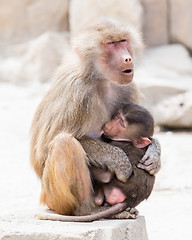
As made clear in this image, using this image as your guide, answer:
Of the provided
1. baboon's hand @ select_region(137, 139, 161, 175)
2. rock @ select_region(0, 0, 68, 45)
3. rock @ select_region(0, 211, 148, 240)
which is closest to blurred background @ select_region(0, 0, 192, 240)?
rock @ select_region(0, 0, 68, 45)

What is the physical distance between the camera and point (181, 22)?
394 inches

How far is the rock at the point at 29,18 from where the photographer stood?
35.0 feet

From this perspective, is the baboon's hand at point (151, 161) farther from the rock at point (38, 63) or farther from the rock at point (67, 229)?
the rock at point (38, 63)

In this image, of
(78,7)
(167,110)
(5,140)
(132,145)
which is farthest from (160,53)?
(132,145)

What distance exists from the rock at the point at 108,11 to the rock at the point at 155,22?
32 centimetres

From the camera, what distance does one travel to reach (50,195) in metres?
2.99

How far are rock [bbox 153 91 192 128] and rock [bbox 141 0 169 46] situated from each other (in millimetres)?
2600

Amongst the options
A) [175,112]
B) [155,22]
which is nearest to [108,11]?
[155,22]

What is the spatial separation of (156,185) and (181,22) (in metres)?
5.70

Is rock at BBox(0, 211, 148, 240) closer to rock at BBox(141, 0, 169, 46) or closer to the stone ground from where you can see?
the stone ground

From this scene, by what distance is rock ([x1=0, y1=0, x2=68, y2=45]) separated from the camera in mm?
10672

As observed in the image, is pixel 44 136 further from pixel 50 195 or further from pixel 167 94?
pixel 167 94

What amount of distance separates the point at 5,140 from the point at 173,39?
4.67 meters

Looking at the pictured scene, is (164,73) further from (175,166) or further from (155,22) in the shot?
(175,166)
